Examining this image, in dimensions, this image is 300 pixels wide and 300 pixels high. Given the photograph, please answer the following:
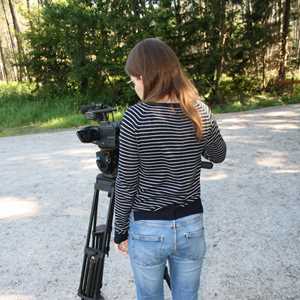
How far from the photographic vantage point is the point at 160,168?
1.55 m

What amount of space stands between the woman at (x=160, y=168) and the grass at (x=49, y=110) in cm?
663

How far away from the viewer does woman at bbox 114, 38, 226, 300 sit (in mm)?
1492

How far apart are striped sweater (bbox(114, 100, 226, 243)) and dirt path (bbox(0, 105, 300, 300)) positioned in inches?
51.8

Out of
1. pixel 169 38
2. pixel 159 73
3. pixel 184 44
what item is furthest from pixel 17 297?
pixel 184 44

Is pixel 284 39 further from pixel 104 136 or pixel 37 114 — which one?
pixel 104 136

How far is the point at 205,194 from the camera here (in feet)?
14.5

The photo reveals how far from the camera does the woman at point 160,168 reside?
1.49 meters

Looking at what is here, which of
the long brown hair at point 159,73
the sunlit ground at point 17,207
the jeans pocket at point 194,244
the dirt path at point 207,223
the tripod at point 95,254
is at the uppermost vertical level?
the long brown hair at point 159,73

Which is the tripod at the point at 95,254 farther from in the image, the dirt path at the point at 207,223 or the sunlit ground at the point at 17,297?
the sunlit ground at the point at 17,297

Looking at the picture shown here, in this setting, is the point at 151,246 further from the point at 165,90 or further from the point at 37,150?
the point at 37,150

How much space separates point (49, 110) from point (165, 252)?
10.3 m

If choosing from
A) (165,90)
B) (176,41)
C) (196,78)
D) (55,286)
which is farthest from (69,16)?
(165,90)

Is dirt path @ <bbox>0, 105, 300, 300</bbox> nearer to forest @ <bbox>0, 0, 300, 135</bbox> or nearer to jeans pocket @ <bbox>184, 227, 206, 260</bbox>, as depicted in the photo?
jeans pocket @ <bbox>184, 227, 206, 260</bbox>

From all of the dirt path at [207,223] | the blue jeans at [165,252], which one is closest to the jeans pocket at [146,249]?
the blue jeans at [165,252]
